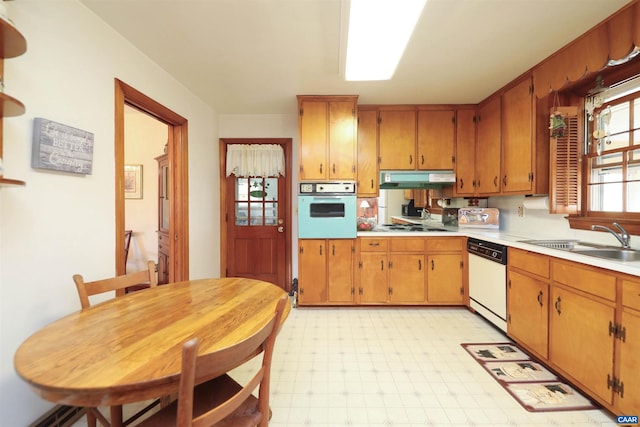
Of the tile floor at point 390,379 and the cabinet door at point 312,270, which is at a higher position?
the cabinet door at point 312,270

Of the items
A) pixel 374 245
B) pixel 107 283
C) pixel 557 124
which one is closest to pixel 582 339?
pixel 557 124

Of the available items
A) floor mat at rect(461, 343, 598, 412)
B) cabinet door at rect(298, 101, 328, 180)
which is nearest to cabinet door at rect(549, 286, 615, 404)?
floor mat at rect(461, 343, 598, 412)

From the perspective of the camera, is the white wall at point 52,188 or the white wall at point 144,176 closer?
the white wall at point 52,188

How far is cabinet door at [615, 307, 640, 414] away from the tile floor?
207mm

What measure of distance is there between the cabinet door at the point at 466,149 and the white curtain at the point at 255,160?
2347 mm

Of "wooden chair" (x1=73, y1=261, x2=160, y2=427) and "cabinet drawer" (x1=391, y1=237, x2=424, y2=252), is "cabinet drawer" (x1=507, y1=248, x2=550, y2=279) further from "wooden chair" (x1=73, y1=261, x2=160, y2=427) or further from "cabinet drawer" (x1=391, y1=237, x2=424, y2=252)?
"wooden chair" (x1=73, y1=261, x2=160, y2=427)

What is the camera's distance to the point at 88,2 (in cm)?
162

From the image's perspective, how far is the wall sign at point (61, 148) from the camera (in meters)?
1.35

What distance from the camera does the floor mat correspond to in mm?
1608

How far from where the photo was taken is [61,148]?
4.79 ft

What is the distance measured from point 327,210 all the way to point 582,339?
227 cm

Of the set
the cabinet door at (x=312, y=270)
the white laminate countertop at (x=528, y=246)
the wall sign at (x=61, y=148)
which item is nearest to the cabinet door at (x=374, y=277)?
the white laminate countertop at (x=528, y=246)

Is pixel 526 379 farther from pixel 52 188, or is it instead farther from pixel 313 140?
pixel 52 188

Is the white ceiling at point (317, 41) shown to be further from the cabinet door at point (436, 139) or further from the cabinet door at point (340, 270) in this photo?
the cabinet door at point (340, 270)
